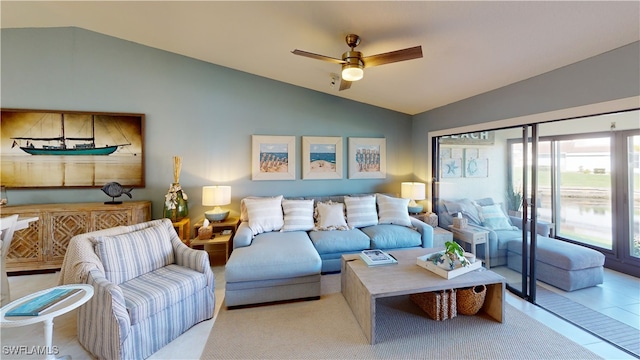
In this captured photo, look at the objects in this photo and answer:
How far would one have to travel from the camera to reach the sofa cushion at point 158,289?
70.7 inches

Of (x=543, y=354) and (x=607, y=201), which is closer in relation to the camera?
(x=543, y=354)

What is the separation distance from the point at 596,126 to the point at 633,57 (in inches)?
84.4

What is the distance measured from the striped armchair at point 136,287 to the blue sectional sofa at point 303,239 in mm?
373

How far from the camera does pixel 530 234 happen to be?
274cm

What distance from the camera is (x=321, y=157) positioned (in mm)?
4254

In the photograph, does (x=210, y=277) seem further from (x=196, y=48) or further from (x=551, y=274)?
(x=551, y=274)

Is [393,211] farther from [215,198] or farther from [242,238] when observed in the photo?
[215,198]

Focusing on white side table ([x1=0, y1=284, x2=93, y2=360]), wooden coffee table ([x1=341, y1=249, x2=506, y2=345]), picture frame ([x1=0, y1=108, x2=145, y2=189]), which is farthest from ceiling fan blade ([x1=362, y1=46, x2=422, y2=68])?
picture frame ([x1=0, y1=108, x2=145, y2=189])

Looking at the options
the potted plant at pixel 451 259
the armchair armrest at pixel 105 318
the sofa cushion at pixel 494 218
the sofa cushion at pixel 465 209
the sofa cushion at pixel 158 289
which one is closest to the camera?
the armchair armrest at pixel 105 318

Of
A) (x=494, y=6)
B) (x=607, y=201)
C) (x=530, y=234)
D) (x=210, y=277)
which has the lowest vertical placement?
(x=210, y=277)

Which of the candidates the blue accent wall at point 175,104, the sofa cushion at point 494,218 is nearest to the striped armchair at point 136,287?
the blue accent wall at point 175,104

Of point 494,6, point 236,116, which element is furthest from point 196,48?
point 494,6

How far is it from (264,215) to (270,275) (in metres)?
1.07

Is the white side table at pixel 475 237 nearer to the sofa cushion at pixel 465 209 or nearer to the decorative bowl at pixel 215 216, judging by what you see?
the sofa cushion at pixel 465 209
